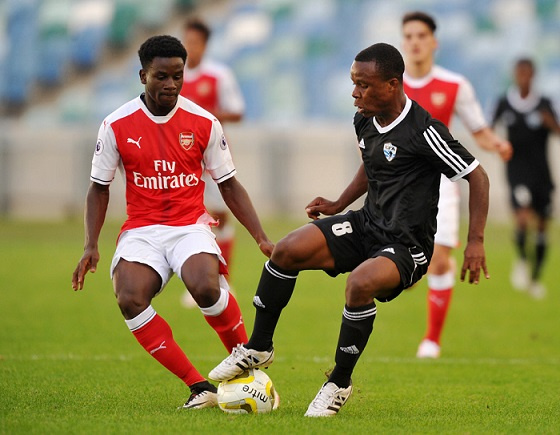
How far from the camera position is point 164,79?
5984 millimetres

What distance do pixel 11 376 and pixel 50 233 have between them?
1456 cm

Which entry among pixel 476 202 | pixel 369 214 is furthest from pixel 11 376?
pixel 476 202

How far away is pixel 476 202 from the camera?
18.7ft

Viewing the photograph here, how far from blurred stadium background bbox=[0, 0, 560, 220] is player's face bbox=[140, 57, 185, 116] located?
1851 centimetres

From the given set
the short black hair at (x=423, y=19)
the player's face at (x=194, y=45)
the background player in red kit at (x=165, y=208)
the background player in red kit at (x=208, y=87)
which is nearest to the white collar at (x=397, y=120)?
the background player in red kit at (x=165, y=208)

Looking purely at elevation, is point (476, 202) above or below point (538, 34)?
below

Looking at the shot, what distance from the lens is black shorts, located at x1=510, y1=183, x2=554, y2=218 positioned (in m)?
13.8

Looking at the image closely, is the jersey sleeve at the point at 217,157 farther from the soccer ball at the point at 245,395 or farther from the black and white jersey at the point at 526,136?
the black and white jersey at the point at 526,136

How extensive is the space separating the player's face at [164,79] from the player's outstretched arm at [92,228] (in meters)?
0.64

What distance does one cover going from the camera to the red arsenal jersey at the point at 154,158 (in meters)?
6.12

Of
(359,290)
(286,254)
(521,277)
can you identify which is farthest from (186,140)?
(521,277)

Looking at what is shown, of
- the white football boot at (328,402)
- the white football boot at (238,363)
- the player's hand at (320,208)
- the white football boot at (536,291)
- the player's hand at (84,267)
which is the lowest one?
the white football boot at (536,291)

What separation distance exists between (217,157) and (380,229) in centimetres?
113

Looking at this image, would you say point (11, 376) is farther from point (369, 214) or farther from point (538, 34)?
point (538, 34)
